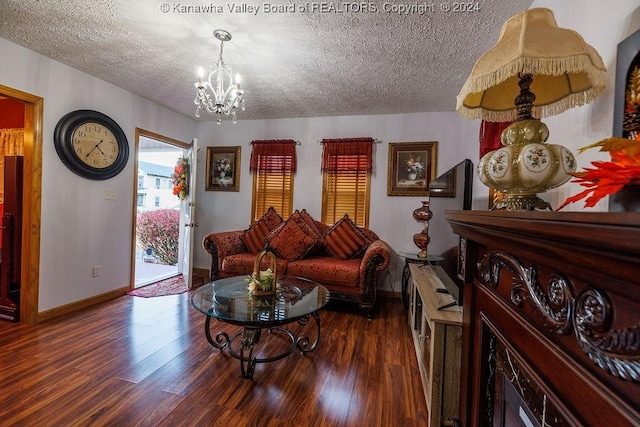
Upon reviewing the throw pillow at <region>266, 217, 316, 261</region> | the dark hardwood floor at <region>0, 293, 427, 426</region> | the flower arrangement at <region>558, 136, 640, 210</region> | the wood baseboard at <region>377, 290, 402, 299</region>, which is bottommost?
the dark hardwood floor at <region>0, 293, 427, 426</region>

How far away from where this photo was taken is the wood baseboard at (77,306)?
265 centimetres

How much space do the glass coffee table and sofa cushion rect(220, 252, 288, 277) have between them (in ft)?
2.32

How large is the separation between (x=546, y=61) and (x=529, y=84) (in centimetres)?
15

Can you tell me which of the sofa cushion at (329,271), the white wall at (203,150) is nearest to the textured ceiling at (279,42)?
the white wall at (203,150)

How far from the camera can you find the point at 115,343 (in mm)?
2258

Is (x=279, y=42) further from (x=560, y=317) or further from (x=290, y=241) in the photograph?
(x=560, y=317)

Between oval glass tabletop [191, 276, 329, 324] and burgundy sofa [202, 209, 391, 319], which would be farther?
burgundy sofa [202, 209, 391, 319]

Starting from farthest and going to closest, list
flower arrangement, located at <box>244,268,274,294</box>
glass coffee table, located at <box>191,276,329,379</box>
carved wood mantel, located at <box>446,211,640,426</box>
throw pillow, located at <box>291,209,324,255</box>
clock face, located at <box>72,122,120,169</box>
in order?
throw pillow, located at <box>291,209,324,255</box> < clock face, located at <box>72,122,120,169</box> < flower arrangement, located at <box>244,268,274,294</box> < glass coffee table, located at <box>191,276,329,379</box> < carved wood mantel, located at <box>446,211,640,426</box>

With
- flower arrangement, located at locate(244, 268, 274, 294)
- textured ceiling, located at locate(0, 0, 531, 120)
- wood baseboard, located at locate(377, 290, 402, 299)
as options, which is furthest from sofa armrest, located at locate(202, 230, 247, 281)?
wood baseboard, located at locate(377, 290, 402, 299)

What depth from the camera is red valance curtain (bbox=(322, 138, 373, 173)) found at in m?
3.83

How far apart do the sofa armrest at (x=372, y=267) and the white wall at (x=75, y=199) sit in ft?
9.80

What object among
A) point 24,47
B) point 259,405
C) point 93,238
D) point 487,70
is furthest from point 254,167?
point 487,70

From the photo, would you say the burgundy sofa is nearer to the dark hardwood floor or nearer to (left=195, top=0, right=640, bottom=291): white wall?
(left=195, top=0, right=640, bottom=291): white wall

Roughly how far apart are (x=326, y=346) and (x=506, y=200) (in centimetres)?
190
